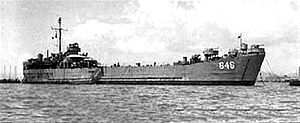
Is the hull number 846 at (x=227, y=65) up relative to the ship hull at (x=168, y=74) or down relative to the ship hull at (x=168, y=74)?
up

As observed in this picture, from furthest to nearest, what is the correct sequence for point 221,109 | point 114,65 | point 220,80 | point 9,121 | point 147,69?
1. point 114,65
2. point 147,69
3. point 220,80
4. point 221,109
5. point 9,121

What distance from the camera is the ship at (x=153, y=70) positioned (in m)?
55.6

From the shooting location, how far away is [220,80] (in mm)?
56719

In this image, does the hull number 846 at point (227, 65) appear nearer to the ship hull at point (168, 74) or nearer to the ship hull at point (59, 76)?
the ship hull at point (168, 74)

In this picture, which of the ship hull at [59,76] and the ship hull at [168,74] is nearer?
the ship hull at [168,74]

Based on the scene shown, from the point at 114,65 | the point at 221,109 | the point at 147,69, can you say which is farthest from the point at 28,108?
the point at 114,65

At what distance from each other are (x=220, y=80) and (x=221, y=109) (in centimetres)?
3329

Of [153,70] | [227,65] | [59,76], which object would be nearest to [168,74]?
[153,70]

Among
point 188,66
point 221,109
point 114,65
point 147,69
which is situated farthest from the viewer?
point 114,65

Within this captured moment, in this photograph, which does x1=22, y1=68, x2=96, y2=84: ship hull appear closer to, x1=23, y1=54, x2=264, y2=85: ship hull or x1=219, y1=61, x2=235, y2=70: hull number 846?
x1=23, y1=54, x2=264, y2=85: ship hull

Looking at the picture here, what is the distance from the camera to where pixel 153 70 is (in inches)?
2574

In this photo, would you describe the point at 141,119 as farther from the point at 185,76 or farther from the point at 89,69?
the point at 89,69

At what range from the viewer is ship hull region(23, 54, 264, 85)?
55594 mm

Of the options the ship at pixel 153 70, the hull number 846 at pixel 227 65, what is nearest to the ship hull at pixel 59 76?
the ship at pixel 153 70
